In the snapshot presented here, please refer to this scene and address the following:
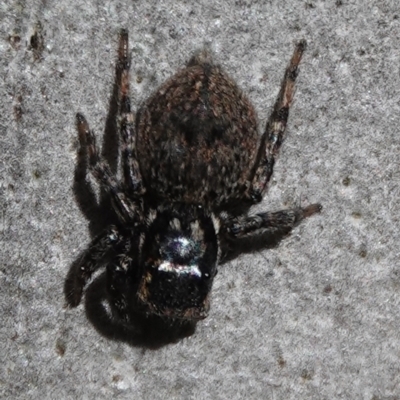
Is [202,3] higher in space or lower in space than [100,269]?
higher

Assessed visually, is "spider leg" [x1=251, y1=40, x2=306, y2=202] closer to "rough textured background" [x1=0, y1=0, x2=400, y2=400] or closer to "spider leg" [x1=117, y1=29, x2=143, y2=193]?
"rough textured background" [x1=0, y1=0, x2=400, y2=400]

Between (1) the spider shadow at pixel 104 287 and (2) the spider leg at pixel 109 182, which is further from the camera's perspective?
(1) the spider shadow at pixel 104 287

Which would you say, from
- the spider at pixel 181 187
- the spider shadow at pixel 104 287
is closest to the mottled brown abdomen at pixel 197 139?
the spider at pixel 181 187

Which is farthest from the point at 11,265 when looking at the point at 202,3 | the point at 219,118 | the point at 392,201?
the point at 392,201

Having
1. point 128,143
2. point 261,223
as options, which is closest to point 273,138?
point 261,223

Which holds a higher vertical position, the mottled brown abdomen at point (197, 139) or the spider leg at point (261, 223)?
the mottled brown abdomen at point (197, 139)

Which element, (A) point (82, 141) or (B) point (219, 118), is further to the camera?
(A) point (82, 141)

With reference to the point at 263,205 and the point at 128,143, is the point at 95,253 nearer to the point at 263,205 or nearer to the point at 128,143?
the point at 128,143

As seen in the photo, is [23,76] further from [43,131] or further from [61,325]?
[61,325]

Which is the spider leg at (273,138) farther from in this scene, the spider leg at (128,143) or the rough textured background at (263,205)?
the spider leg at (128,143)
